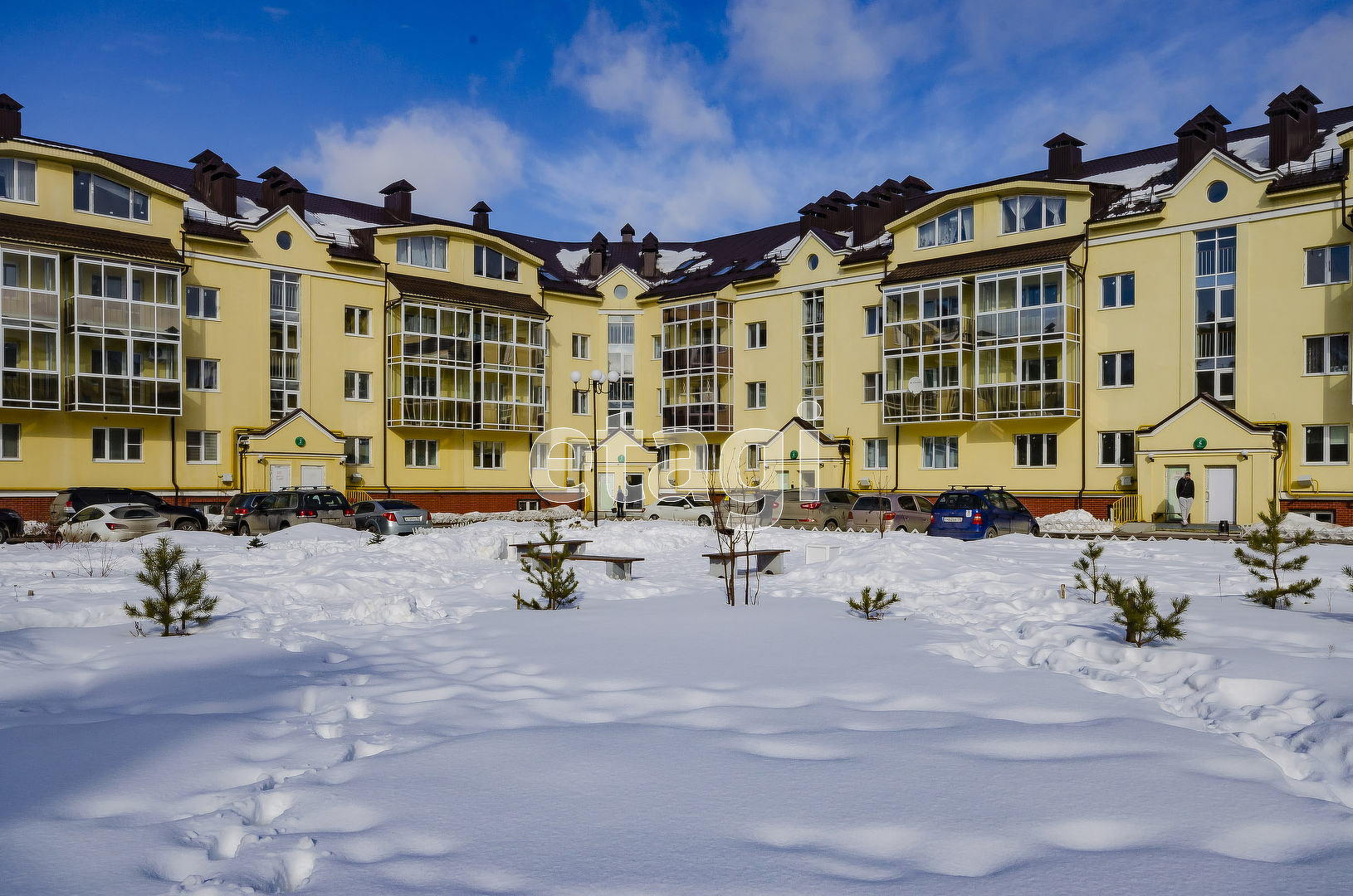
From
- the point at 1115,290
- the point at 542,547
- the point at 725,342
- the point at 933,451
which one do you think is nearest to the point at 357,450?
the point at 725,342

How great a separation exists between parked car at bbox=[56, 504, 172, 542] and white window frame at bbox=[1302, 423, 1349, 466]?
34284 millimetres

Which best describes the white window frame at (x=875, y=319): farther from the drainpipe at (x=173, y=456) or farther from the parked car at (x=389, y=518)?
the drainpipe at (x=173, y=456)

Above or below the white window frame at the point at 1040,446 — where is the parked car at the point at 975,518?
below

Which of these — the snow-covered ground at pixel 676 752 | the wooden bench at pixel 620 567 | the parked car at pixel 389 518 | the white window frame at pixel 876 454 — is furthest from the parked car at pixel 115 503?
the white window frame at pixel 876 454

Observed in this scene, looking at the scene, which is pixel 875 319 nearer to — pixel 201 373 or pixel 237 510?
pixel 237 510

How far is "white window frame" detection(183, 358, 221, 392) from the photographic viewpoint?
119ft

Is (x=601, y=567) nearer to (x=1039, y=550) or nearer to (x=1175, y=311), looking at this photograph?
(x=1039, y=550)

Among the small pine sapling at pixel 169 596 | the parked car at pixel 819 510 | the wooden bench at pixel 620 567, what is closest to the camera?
the small pine sapling at pixel 169 596

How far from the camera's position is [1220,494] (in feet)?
102

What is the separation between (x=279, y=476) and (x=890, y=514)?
78.9 ft

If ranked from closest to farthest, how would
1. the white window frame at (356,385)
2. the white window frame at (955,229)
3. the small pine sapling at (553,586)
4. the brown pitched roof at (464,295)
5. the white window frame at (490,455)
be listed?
the small pine sapling at (553,586) → the white window frame at (955,229) → the white window frame at (356,385) → the brown pitched roof at (464,295) → the white window frame at (490,455)

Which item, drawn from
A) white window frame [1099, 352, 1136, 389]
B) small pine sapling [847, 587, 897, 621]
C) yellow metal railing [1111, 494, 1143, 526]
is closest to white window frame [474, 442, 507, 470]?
white window frame [1099, 352, 1136, 389]

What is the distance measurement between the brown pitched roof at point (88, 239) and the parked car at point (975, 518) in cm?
2887

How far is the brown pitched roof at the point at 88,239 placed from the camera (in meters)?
31.6
